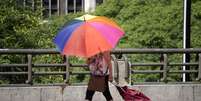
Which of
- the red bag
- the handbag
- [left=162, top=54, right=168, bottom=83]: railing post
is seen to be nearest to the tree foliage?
[left=162, top=54, right=168, bottom=83]: railing post

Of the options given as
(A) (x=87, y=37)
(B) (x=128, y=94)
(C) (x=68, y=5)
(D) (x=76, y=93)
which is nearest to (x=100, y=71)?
(B) (x=128, y=94)

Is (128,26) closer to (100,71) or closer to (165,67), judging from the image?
(165,67)

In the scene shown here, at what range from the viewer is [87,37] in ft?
29.2

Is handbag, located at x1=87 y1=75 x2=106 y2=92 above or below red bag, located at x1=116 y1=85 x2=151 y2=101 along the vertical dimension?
above

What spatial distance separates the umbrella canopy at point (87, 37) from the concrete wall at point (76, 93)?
272 centimetres

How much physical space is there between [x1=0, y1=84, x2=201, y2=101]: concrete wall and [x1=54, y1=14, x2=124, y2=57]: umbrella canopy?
2716mm

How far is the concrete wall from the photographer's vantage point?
11.8 m

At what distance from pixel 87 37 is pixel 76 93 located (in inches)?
127

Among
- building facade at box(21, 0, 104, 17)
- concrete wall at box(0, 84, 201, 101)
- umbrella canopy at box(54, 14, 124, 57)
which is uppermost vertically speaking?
building facade at box(21, 0, 104, 17)

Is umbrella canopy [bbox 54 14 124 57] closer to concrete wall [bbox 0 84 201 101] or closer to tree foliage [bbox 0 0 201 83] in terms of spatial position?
concrete wall [bbox 0 84 201 101]

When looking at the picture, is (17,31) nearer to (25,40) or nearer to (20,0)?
(25,40)

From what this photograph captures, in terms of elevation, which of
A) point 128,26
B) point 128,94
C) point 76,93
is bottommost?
point 76,93

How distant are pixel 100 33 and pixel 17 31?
37.1 feet

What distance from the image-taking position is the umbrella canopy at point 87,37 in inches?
348
